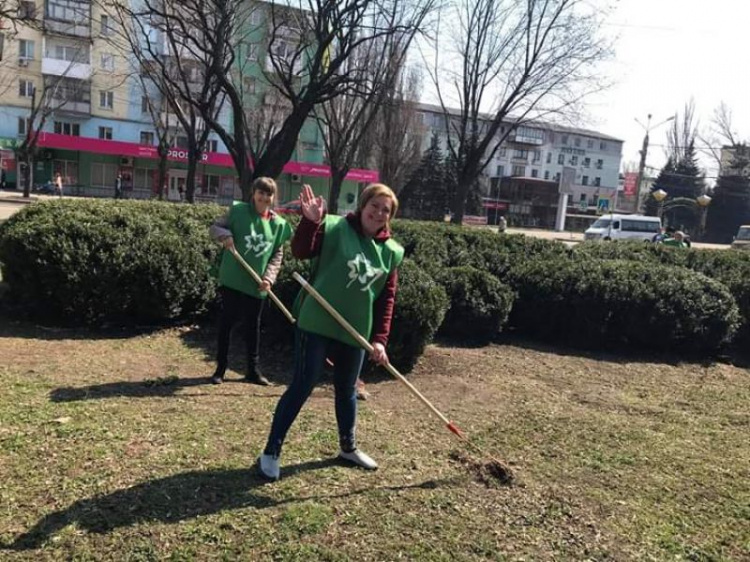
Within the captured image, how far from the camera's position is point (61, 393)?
15.4 feet

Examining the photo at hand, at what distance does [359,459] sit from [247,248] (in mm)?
2020

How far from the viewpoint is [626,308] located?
781cm

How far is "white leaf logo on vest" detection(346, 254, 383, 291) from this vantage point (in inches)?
134

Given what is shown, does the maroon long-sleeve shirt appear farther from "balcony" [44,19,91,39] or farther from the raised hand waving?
"balcony" [44,19,91,39]

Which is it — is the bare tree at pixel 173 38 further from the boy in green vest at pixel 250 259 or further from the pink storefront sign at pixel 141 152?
the pink storefront sign at pixel 141 152

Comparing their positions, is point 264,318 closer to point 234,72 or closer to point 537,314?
point 537,314

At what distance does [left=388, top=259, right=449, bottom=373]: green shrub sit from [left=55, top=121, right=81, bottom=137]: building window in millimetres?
47120

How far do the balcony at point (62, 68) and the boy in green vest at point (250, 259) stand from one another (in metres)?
45.0

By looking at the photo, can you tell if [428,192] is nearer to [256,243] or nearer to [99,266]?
[99,266]

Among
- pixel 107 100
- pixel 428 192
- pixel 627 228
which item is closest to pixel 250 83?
pixel 627 228

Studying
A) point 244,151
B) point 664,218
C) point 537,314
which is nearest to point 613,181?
point 664,218

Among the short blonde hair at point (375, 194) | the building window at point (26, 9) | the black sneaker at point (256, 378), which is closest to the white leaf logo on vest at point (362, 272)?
the short blonde hair at point (375, 194)

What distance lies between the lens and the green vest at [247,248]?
508cm

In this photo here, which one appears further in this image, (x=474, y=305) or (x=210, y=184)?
(x=210, y=184)
